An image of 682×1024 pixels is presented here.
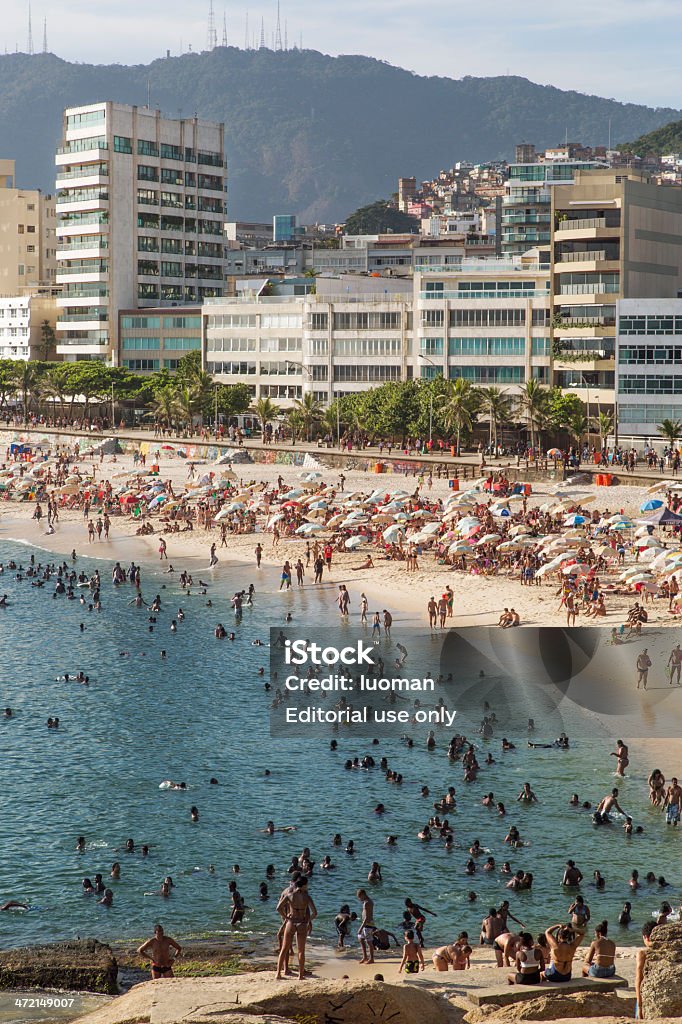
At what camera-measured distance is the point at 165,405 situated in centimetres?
12219

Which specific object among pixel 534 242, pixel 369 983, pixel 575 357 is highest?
pixel 534 242

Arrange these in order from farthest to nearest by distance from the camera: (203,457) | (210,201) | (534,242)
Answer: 1. (534,242)
2. (210,201)
3. (203,457)

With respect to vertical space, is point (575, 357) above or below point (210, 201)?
below

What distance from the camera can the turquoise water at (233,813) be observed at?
104 feet

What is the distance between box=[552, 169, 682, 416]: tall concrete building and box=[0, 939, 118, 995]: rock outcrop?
251 ft

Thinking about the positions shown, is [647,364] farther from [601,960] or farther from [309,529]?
[601,960]

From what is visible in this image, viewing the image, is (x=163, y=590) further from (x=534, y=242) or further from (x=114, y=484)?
(x=534, y=242)

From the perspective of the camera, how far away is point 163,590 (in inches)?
2660

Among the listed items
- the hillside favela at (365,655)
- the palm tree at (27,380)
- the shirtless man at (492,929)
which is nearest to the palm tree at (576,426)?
the hillside favela at (365,655)

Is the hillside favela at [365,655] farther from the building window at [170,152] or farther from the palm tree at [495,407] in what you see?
the building window at [170,152]

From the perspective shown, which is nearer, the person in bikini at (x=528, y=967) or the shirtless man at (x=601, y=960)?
the person in bikini at (x=528, y=967)

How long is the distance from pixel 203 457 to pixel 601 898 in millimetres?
79820

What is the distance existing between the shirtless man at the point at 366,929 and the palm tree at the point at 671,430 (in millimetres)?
64151

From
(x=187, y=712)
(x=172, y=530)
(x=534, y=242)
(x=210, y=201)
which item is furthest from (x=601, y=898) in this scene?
(x=534, y=242)
